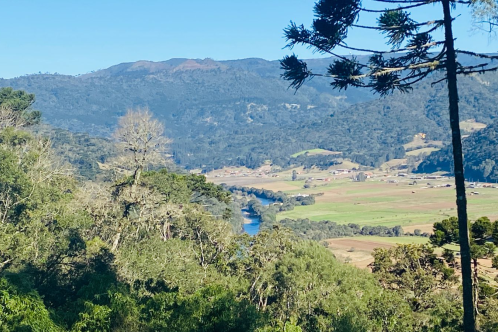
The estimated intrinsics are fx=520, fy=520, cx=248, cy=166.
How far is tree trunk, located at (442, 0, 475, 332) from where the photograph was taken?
7.28 meters

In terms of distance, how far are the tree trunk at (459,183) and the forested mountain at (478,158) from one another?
9305 cm

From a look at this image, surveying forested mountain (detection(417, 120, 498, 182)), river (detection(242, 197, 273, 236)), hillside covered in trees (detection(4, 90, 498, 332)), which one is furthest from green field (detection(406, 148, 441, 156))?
hillside covered in trees (detection(4, 90, 498, 332))

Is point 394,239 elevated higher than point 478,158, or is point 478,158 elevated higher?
point 478,158

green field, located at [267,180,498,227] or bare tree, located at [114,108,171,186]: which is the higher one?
bare tree, located at [114,108,171,186]

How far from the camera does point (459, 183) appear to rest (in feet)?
24.2

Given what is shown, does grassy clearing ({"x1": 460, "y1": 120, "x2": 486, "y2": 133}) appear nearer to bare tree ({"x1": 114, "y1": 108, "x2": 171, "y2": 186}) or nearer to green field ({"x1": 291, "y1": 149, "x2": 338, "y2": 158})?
green field ({"x1": 291, "y1": 149, "x2": 338, "y2": 158})

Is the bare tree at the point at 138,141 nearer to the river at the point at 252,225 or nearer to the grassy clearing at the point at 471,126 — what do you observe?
the river at the point at 252,225

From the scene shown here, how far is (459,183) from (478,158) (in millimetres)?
113563

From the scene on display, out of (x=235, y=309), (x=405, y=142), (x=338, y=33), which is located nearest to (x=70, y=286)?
(x=235, y=309)

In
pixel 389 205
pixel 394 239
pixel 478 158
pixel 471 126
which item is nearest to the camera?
pixel 394 239

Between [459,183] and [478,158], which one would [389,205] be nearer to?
[478,158]

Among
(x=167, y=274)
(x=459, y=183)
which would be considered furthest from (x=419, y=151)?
(x=459, y=183)

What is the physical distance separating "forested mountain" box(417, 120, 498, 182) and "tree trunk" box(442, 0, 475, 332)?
93.1 meters

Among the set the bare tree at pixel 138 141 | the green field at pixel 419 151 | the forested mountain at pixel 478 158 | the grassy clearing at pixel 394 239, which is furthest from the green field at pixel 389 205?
the green field at pixel 419 151
